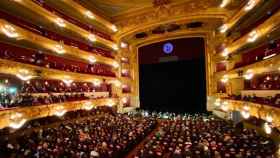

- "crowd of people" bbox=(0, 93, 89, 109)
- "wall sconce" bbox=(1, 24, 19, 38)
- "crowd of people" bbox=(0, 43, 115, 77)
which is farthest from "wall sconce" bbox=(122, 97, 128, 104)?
"wall sconce" bbox=(1, 24, 19, 38)

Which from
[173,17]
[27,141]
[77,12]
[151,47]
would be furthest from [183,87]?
[27,141]

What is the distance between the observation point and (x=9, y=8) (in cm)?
1548

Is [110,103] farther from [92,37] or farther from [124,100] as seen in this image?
[92,37]

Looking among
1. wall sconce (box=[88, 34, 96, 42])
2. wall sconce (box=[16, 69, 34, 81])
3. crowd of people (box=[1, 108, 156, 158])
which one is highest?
wall sconce (box=[88, 34, 96, 42])

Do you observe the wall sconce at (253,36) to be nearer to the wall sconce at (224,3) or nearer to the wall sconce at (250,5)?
the wall sconce at (250,5)

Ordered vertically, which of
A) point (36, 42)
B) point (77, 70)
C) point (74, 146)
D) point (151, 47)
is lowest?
point (74, 146)

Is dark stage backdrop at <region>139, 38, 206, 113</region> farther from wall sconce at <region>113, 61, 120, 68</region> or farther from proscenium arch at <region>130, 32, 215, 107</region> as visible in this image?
wall sconce at <region>113, 61, 120, 68</region>

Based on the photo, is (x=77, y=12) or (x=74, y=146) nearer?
(x=74, y=146)

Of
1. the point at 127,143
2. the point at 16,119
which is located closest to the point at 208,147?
the point at 127,143

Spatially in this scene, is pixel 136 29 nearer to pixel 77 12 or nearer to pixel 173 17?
pixel 173 17

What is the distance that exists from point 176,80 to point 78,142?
1958 cm

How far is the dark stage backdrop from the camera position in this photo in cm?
2814

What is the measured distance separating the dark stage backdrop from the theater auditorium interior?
5.5 inches

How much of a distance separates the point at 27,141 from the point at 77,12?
43.4ft
